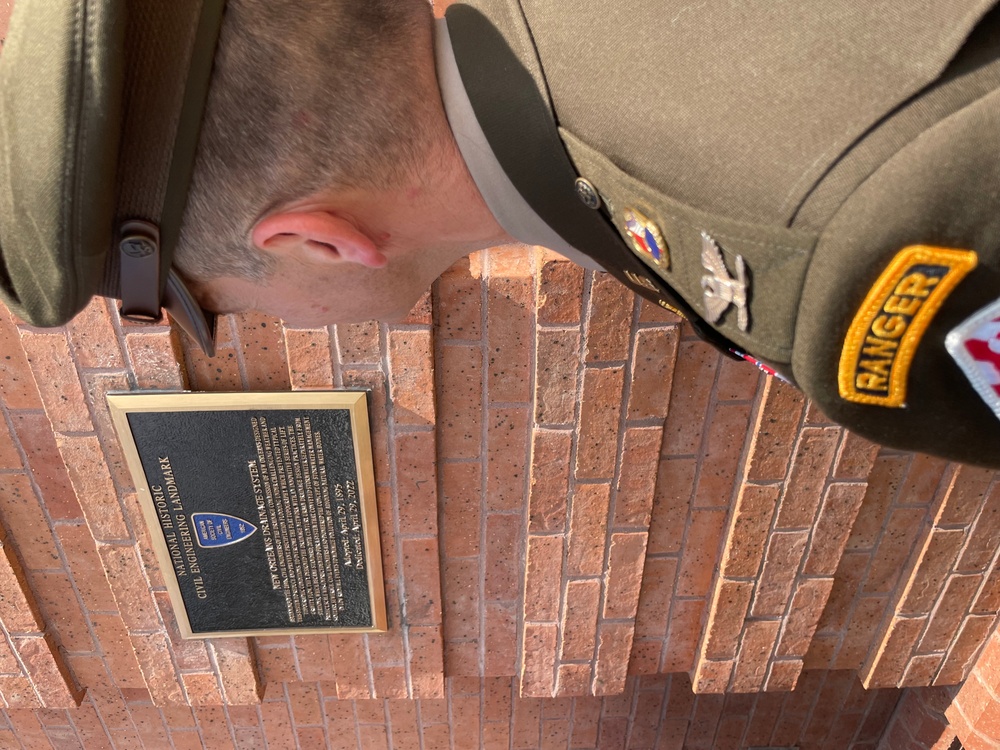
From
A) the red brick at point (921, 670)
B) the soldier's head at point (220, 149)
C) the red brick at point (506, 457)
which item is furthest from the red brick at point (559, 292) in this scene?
the red brick at point (921, 670)

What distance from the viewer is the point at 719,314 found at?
3.07 ft

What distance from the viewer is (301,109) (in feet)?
3.25

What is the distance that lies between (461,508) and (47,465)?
3.73 feet

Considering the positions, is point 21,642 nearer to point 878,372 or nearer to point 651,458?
point 651,458

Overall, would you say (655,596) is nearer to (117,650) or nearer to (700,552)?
(700,552)

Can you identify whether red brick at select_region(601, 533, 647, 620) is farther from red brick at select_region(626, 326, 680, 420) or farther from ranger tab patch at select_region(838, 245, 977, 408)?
ranger tab patch at select_region(838, 245, 977, 408)

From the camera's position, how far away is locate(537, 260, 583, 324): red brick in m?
1.93

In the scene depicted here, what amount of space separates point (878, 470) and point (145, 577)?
7.01ft

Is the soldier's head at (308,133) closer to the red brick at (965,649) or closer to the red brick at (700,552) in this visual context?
the red brick at (700,552)

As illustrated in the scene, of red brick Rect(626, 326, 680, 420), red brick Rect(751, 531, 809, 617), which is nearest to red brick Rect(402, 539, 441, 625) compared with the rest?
red brick Rect(626, 326, 680, 420)

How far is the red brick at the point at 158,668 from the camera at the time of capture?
8.04 feet

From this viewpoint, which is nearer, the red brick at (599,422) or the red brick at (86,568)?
the red brick at (599,422)

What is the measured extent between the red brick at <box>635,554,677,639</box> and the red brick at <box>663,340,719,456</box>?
416 mm

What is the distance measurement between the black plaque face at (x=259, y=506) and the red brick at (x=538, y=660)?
A: 468 millimetres
